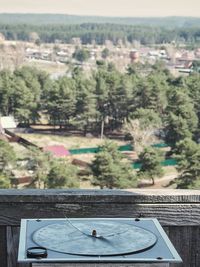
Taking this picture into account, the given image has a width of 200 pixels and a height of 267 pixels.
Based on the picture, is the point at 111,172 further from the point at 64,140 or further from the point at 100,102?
the point at 100,102

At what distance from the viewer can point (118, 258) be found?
3.84 ft

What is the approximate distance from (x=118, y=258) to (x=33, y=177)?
20704mm

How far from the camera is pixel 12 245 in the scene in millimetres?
1773

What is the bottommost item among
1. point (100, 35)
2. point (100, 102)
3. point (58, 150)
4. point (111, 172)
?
point (100, 35)

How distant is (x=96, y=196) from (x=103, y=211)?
0.05 m

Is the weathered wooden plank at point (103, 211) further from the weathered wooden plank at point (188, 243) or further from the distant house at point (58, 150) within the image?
the distant house at point (58, 150)

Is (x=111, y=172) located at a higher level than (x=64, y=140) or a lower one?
higher

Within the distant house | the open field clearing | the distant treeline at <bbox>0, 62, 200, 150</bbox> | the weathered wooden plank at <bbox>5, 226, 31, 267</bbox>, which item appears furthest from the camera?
the open field clearing

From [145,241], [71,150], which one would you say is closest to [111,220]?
[145,241]

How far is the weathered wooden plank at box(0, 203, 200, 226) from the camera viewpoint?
1771 mm

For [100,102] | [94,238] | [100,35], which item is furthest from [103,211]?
[100,35]

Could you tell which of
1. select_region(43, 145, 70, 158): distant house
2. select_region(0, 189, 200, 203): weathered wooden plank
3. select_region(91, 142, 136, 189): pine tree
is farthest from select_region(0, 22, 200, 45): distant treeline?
select_region(0, 189, 200, 203): weathered wooden plank

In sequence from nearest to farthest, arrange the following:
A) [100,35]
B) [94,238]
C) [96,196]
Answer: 1. [94,238]
2. [96,196]
3. [100,35]

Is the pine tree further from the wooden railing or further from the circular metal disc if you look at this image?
the circular metal disc
